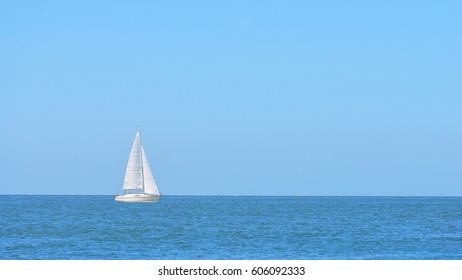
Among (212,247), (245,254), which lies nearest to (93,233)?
(212,247)

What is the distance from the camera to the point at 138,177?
150m

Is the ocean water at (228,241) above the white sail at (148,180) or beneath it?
beneath

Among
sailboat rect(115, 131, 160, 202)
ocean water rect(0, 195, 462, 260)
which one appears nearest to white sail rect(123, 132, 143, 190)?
sailboat rect(115, 131, 160, 202)

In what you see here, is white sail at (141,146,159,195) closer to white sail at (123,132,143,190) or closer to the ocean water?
white sail at (123,132,143,190)

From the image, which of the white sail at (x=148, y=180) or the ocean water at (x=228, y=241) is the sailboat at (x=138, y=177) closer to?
the white sail at (x=148, y=180)

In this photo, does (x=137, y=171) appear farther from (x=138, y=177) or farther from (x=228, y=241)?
(x=228, y=241)

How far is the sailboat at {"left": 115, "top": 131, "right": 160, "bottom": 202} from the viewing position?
5861 inches

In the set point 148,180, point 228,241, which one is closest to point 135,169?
point 148,180

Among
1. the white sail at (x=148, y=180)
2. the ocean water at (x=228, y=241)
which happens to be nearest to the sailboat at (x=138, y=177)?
the white sail at (x=148, y=180)

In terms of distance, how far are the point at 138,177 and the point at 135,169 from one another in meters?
1.88

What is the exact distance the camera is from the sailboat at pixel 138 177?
14888cm
